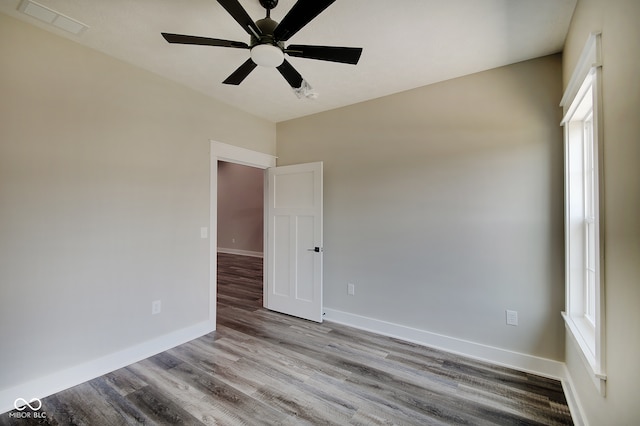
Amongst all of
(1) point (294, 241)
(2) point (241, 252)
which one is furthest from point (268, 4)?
(2) point (241, 252)

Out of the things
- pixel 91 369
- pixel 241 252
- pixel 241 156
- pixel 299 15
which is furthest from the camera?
pixel 241 252

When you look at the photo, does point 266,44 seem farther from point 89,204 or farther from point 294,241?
point 294,241

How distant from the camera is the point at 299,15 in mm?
1366

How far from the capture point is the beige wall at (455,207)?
7.52 ft

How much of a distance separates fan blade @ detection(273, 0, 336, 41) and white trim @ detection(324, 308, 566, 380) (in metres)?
2.85

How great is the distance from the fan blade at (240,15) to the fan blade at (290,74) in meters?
0.28

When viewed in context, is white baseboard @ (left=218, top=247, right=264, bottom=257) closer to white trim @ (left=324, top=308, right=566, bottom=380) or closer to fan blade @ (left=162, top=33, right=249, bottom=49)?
white trim @ (left=324, top=308, right=566, bottom=380)

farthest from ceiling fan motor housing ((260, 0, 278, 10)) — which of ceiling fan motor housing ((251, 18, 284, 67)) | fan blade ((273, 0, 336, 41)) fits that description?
fan blade ((273, 0, 336, 41))

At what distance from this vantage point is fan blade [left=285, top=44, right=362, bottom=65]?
160 cm

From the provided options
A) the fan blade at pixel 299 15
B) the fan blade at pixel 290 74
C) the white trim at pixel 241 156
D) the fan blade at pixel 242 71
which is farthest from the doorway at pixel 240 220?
the fan blade at pixel 299 15

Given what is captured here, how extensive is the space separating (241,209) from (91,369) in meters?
6.14

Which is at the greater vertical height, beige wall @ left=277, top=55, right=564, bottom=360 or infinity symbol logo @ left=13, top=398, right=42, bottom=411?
beige wall @ left=277, top=55, right=564, bottom=360

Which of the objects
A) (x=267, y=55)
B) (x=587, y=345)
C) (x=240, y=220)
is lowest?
(x=587, y=345)

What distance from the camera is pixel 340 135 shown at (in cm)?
343
